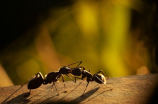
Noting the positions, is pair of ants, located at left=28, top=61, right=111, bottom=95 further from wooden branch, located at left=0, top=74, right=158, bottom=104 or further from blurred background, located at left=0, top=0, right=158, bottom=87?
blurred background, located at left=0, top=0, right=158, bottom=87

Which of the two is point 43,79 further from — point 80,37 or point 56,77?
point 80,37

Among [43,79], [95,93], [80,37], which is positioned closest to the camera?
[95,93]

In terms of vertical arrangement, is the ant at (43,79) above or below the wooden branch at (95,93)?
above

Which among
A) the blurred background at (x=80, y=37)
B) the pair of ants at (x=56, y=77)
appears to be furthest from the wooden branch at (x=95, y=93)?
the blurred background at (x=80, y=37)

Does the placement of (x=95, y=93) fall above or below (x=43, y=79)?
below

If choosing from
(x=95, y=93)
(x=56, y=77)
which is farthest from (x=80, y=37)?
(x=95, y=93)

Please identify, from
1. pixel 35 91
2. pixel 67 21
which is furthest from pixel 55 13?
pixel 35 91

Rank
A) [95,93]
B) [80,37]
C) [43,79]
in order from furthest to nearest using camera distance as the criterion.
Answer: [80,37]
[43,79]
[95,93]

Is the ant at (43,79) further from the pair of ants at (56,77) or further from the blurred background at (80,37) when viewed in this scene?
the blurred background at (80,37)
